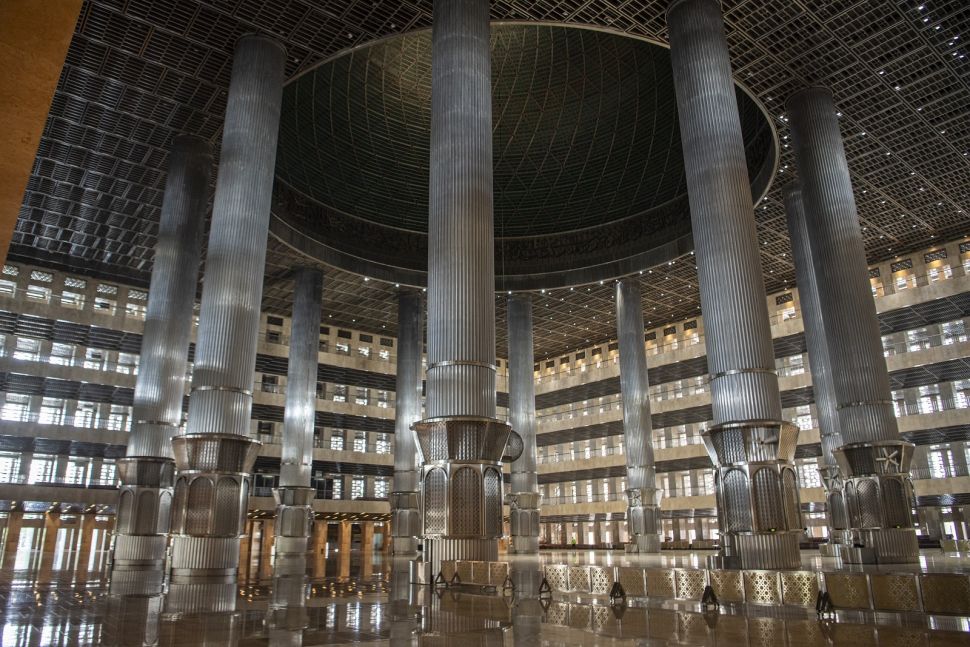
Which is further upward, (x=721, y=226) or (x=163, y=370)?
(x=721, y=226)

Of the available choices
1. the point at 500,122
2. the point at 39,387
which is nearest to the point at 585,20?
the point at 500,122

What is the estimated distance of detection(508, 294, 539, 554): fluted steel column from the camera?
35.3m

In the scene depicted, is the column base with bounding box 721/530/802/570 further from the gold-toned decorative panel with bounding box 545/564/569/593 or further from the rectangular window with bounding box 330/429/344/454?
the rectangular window with bounding box 330/429/344/454

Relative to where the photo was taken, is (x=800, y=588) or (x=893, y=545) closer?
(x=800, y=588)

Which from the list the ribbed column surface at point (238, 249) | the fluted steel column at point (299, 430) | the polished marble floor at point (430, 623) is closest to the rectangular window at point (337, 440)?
the fluted steel column at point (299, 430)

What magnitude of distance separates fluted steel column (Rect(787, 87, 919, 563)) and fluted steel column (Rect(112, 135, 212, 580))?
780 inches

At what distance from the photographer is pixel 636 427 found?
116 ft

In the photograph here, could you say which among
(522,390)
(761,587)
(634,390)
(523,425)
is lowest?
(761,587)

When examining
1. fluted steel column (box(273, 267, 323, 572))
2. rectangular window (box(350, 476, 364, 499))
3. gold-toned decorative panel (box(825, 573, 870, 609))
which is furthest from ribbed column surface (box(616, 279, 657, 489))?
gold-toned decorative panel (box(825, 573, 870, 609))

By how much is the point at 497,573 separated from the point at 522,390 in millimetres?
25019

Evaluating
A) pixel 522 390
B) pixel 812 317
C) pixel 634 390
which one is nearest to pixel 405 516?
pixel 522 390

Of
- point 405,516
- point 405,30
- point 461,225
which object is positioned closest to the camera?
point 461,225

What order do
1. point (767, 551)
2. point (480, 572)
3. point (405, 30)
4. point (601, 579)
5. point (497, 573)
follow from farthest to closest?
point (405, 30) < point (767, 551) < point (480, 572) < point (497, 573) < point (601, 579)

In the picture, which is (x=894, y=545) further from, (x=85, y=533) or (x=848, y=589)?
(x=85, y=533)
